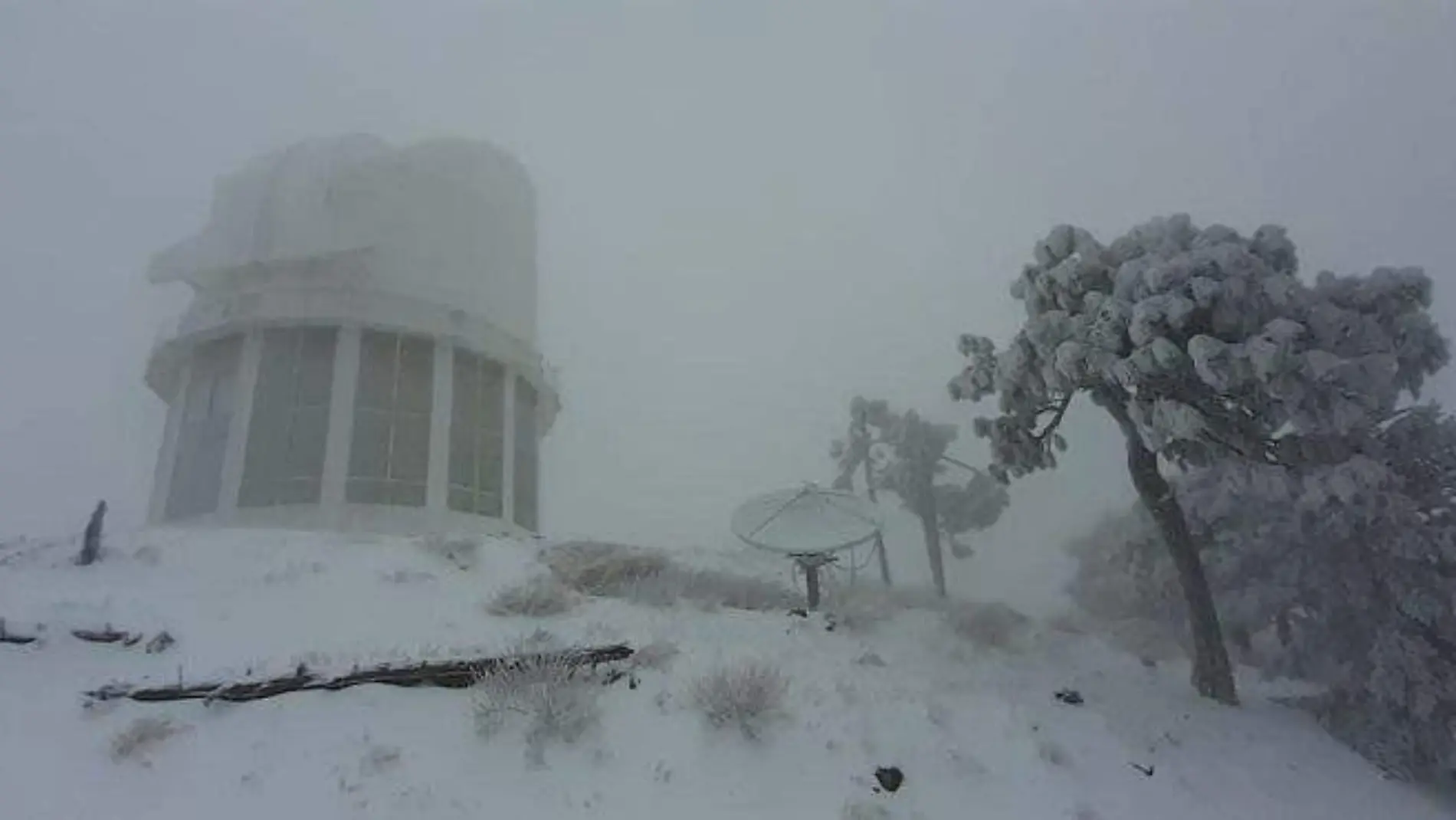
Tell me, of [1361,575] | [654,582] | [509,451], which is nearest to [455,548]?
[654,582]

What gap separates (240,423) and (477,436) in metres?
5.98

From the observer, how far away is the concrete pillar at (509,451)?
86.0 ft

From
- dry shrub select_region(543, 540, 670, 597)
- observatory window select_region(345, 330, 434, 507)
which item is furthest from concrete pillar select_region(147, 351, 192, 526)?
dry shrub select_region(543, 540, 670, 597)

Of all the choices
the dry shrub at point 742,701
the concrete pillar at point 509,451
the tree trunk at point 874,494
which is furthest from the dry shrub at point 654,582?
the tree trunk at point 874,494

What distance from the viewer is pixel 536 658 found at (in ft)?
31.3

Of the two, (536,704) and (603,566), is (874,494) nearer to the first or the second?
(603,566)

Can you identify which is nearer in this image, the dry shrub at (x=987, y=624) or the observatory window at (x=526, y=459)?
the dry shrub at (x=987, y=624)

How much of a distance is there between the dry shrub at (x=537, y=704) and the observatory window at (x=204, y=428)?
1817cm

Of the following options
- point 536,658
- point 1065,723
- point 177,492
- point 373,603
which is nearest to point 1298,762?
point 1065,723

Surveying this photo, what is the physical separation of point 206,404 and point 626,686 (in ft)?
67.0

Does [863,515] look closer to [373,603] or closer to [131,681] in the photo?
[373,603]

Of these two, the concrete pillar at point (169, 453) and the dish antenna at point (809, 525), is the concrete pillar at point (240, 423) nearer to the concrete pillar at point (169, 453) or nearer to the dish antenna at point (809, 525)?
the concrete pillar at point (169, 453)

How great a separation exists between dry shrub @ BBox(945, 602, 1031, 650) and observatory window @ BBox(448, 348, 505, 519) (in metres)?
13.5

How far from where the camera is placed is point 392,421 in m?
24.5
